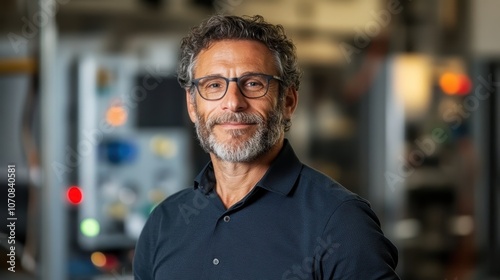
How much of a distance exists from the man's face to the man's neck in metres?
0.04

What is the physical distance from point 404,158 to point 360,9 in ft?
2.78

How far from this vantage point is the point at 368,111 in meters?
4.82

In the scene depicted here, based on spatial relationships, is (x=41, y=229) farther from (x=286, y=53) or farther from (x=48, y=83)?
(x=286, y=53)

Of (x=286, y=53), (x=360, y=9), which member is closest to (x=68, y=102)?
(x=360, y=9)

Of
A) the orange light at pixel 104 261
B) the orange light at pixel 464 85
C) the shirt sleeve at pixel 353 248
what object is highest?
the orange light at pixel 464 85

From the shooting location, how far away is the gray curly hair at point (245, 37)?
175cm

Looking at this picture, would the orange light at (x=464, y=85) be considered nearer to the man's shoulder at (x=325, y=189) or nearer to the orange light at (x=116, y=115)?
the orange light at (x=116, y=115)

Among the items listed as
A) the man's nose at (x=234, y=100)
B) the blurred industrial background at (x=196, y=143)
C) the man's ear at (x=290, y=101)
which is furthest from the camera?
the blurred industrial background at (x=196, y=143)

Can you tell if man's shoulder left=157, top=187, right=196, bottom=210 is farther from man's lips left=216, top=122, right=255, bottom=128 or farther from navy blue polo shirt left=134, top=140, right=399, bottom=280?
man's lips left=216, top=122, right=255, bottom=128

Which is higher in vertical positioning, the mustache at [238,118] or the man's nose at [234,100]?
the man's nose at [234,100]

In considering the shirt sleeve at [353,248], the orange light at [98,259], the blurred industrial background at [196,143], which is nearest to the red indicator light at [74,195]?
the blurred industrial background at [196,143]

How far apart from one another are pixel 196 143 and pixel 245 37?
2.34 meters

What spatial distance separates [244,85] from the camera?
172 cm

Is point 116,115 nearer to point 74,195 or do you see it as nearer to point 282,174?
point 74,195
